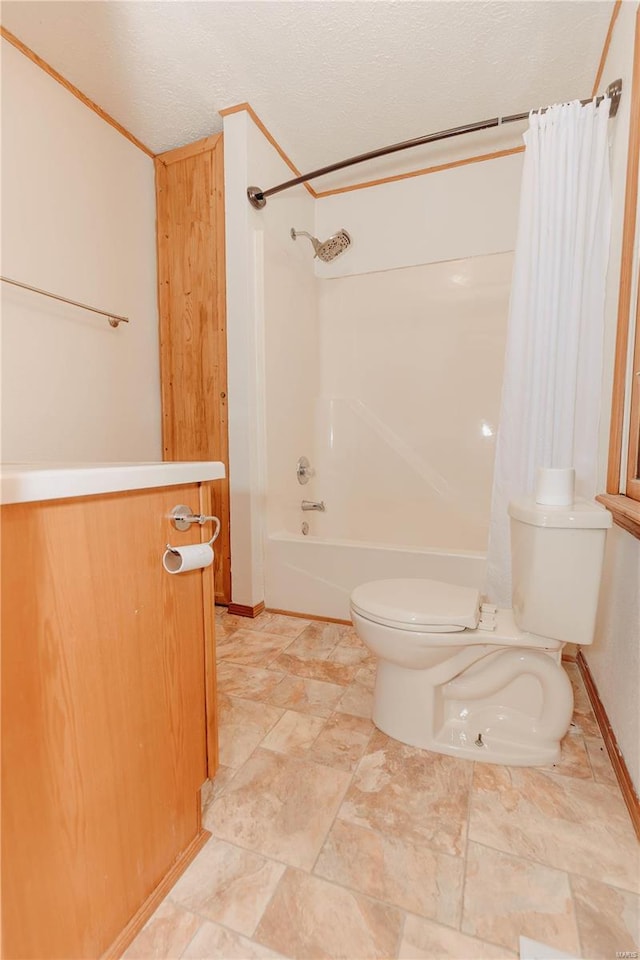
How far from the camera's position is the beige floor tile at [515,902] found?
71 centimetres

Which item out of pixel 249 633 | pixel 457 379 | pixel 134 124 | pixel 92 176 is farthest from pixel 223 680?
pixel 134 124

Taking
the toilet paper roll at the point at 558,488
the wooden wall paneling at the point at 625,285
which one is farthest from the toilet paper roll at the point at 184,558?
the wooden wall paneling at the point at 625,285

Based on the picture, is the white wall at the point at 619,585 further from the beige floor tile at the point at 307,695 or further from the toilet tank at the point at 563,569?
the beige floor tile at the point at 307,695

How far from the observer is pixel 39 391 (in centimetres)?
163

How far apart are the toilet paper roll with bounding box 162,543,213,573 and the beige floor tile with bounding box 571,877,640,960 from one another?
93cm

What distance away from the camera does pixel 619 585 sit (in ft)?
3.88

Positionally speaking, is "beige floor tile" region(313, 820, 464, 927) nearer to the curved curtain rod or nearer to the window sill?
the window sill

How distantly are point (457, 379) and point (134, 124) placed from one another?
6.72 feet

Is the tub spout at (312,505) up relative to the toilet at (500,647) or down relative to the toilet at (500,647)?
up

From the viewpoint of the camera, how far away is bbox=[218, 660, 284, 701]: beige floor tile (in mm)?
1408

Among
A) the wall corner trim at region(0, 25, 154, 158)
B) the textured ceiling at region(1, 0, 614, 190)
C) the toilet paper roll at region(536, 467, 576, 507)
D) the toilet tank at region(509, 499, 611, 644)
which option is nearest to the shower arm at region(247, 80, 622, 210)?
the textured ceiling at region(1, 0, 614, 190)

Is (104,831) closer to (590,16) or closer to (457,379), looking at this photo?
(457,379)

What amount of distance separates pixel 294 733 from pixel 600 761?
841 mm

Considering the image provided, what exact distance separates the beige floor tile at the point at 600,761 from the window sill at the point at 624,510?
63 cm
